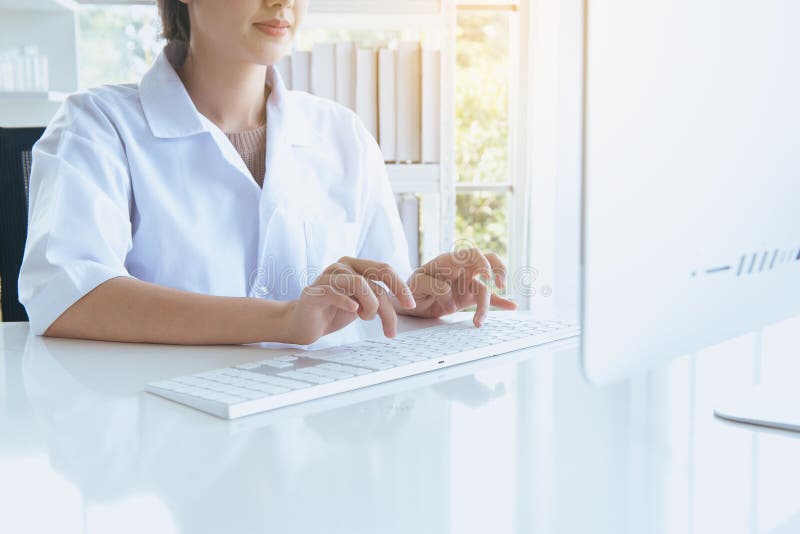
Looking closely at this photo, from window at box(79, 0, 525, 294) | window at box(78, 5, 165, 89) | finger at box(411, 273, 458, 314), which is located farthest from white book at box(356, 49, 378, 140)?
finger at box(411, 273, 458, 314)

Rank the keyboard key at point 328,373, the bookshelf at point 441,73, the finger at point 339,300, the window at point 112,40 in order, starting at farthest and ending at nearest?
the window at point 112,40 → the bookshelf at point 441,73 → the finger at point 339,300 → the keyboard key at point 328,373

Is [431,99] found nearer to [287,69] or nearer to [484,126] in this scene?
[287,69]

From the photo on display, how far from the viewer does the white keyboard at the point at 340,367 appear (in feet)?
2.10

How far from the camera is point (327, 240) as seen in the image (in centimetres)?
132

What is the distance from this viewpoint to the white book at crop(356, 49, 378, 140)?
84.4 inches

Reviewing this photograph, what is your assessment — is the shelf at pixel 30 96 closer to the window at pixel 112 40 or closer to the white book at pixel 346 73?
the window at pixel 112 40

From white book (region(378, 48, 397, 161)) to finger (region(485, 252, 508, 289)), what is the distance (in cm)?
117

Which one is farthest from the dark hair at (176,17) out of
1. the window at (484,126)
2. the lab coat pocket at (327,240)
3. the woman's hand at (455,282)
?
the window at (484,126)

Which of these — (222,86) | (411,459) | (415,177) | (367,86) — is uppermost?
(367,86)

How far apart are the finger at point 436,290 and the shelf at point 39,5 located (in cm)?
171

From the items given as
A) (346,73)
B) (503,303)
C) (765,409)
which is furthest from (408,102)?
(765,409)

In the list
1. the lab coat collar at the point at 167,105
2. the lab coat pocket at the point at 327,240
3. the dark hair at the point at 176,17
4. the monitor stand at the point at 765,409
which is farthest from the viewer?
the dark hair at the point at 176,17

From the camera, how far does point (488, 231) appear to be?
300 cm

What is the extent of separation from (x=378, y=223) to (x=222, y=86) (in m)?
0.37
